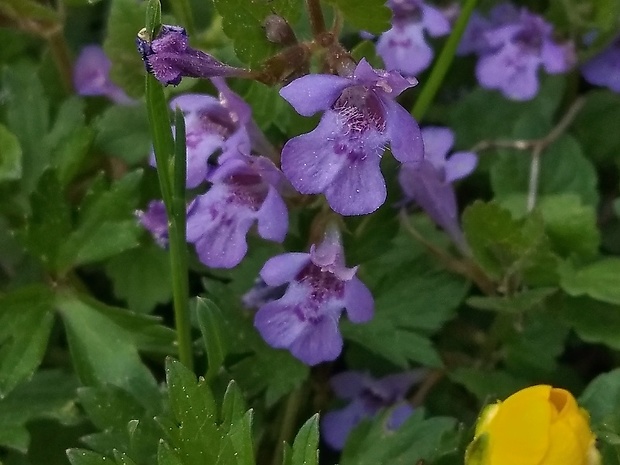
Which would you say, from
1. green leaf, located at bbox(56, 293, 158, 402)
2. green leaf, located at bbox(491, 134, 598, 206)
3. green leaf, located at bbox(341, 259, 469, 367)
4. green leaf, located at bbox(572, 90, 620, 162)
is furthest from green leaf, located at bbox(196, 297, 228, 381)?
green leaf, located at bbox(572, 90, 620, 162)

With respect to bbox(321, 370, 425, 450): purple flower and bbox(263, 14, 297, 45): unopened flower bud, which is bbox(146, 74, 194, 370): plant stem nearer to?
bbox(263, 14, 297, 45): unopened flower bud

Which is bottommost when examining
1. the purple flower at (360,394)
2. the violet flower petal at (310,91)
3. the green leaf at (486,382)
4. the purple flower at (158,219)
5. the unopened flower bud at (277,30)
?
the purple flower at (360,394)

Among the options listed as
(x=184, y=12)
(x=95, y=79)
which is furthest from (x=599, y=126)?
(x=95, y=79)

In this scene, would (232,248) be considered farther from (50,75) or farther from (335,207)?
(50,75)

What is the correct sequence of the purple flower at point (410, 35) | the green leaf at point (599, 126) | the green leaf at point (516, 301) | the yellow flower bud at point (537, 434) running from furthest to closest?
the green leaf at point (599, 126) → the purple flower at point (410, 35) → the green leaf at point (516, 301) → the yellow flower bud at point (537, 434)

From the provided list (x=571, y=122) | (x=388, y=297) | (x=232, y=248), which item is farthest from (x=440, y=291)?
(x=571, y=122)

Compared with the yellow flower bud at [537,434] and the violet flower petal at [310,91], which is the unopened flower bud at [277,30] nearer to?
the violet flower petal at [310,91]

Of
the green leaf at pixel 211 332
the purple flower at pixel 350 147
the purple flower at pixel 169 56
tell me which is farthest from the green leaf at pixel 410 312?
the purple flower at pixel 169 56

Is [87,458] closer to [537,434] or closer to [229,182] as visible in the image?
[229,182]
